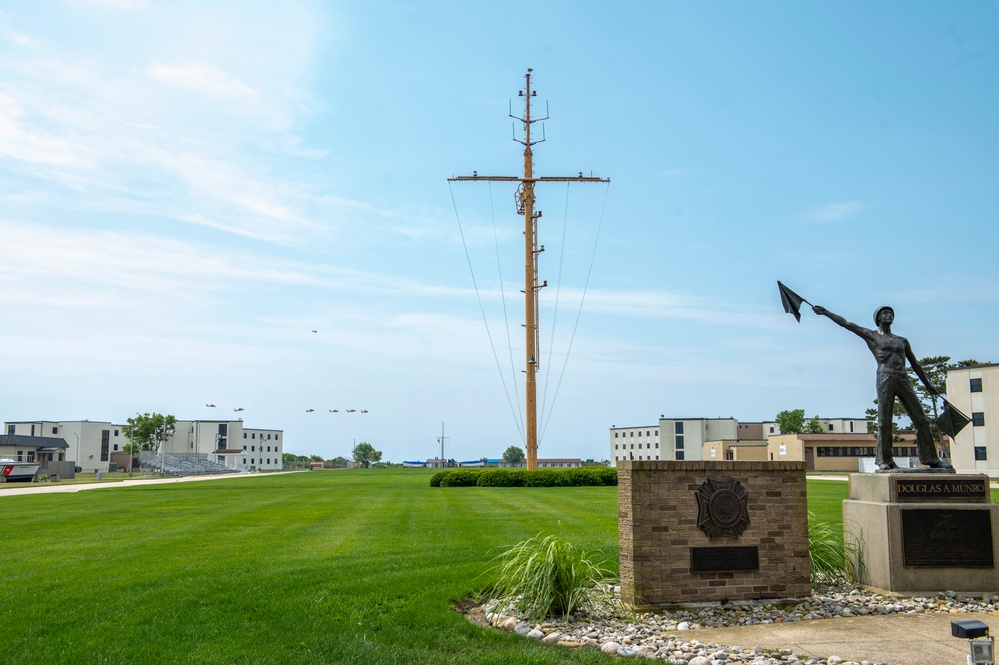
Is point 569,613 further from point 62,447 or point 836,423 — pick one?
point 836,423

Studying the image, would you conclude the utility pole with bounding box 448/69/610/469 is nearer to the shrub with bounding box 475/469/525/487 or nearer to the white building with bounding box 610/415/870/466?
the shrub with bounding box 475/469/525/487

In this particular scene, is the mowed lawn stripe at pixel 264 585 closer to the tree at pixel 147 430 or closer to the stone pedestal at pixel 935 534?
the stone pedestal at pixel 935 534

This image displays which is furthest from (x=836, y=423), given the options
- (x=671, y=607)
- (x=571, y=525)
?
(x=671, y=607)

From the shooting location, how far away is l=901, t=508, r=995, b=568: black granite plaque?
412 inches

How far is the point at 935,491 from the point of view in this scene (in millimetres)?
10641

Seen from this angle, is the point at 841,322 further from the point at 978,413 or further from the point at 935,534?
the point at 978,413

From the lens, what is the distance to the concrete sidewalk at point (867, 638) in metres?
7.64

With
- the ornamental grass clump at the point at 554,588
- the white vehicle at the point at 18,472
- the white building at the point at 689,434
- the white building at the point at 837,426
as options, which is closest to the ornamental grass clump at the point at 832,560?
the ornamental grass clump at the point at 554,588

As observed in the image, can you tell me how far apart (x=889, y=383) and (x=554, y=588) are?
5490 millimetres

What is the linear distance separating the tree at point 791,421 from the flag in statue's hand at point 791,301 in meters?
125

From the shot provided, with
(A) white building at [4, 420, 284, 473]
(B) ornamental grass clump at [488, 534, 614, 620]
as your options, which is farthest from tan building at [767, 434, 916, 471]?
(A) white building at [4, 420, 284, 473]

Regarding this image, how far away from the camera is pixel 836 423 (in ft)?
412

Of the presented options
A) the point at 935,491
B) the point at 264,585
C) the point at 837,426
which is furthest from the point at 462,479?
the point at 837,426

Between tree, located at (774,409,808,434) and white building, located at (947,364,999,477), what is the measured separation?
71.0 m
